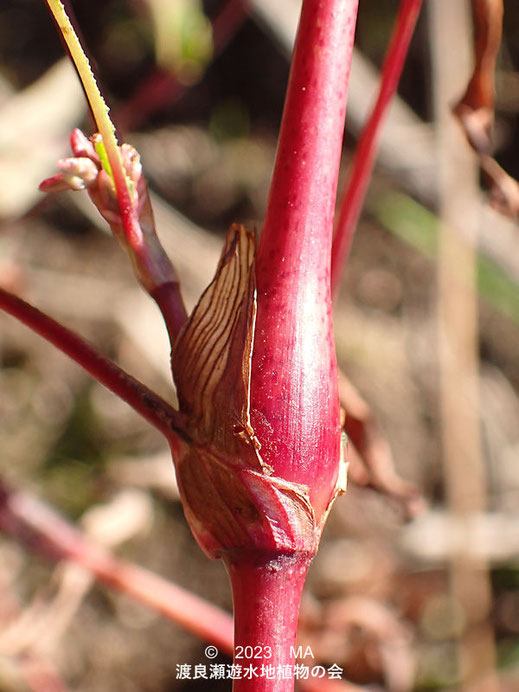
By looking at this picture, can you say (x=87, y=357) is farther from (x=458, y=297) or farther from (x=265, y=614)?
(x=458, y=297)

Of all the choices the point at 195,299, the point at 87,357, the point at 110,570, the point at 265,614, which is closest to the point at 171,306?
the point at 87,357

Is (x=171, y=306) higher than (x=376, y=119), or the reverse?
(x=376, y=119)

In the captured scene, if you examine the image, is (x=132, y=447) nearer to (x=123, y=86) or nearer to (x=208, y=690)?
(x=208, y=690)

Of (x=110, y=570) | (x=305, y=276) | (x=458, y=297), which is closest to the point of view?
(x=305, y=276)

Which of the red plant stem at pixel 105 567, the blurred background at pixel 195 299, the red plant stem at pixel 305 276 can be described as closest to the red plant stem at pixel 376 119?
the red plant stem at pixel 305 276

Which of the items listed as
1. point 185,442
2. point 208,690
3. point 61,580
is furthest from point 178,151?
point 185,442

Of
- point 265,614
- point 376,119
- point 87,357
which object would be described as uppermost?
point 376,119

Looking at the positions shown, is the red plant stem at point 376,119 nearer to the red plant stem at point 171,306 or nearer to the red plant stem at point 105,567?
the red plant stem at point 171,306
